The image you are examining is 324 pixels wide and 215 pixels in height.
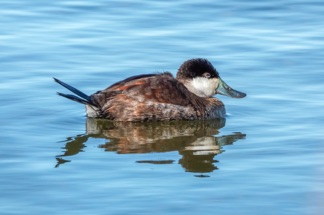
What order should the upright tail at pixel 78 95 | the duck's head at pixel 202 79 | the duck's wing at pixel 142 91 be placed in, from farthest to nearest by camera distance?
the duck's head at pixel 202 79
the duck's wing at pixel 142 91
the upright tail at pixel 78 95

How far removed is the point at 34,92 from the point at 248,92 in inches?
96.8

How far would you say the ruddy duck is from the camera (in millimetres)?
11797

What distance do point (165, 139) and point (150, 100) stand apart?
860mm

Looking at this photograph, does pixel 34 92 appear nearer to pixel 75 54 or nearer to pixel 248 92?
pixel 75 54

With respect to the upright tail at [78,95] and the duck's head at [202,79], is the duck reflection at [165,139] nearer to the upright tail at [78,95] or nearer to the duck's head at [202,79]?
the upright tail at [78,95]

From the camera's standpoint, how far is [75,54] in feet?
45.5

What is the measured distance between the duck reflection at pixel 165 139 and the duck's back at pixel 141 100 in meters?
0.09

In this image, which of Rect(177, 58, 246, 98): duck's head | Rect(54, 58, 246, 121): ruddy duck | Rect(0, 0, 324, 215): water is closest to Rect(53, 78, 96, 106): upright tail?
Rect(54, 58, 246, 121): ruddy duck

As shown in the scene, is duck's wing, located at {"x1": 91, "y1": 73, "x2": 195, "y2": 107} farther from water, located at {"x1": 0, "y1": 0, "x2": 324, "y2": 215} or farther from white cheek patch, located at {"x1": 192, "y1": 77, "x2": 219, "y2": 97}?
white cheek patch, located at {"x1": 192, "y1": 77, "x2": 219, "y2": 97}

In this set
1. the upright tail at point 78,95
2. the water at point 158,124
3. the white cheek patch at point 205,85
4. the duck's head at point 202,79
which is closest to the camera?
the water at point 158,124

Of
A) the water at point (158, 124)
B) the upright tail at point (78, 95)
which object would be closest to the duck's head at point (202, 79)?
the water at point (158, 124)

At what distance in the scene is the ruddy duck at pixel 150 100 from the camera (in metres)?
11.8

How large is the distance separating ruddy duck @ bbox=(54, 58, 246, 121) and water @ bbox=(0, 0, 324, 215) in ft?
0.46

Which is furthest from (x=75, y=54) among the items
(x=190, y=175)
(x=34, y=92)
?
(x=190, y=175)
